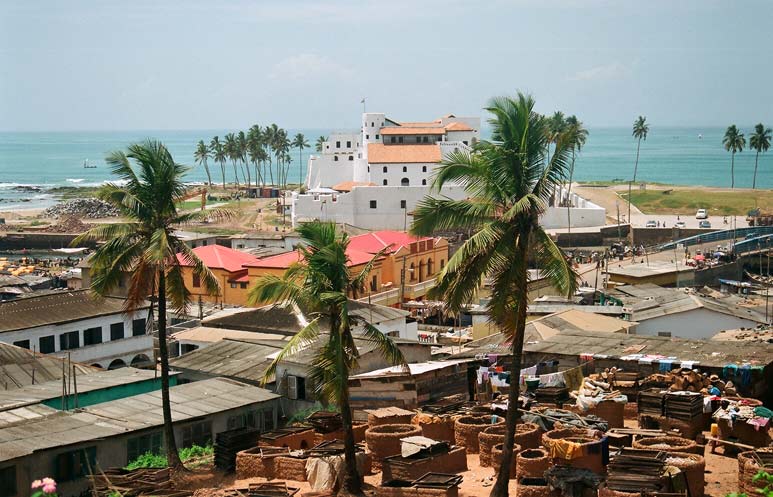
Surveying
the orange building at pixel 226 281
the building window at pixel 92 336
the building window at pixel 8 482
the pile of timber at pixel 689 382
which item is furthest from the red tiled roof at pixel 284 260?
the building window at pixel 8 482

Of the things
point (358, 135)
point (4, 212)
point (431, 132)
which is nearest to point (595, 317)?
point (431, 132)

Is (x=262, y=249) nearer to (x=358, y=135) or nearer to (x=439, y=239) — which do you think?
(x=439, y=239)

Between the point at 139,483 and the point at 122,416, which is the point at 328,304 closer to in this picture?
the point at 139,483

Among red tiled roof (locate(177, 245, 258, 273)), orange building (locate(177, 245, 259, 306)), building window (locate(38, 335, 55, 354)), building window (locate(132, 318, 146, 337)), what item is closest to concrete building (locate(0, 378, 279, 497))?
building window (locate(38, 335, 55, 354))

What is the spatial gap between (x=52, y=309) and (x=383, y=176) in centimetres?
5782

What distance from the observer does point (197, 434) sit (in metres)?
23.9

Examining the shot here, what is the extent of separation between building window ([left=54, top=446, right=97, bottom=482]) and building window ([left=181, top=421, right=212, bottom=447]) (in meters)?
2.70

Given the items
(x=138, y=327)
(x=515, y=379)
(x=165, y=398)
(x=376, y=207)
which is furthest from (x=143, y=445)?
(x=376, y=207)

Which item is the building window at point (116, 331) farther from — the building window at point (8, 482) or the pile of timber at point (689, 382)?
the pile of timber at point (689, 382)

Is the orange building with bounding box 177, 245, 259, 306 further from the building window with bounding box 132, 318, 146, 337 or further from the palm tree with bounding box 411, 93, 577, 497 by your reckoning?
the palm tree with bounding box 411, 93, 577, 497

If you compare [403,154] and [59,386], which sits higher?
[403,154]

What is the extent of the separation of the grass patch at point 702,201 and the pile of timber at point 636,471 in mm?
84790

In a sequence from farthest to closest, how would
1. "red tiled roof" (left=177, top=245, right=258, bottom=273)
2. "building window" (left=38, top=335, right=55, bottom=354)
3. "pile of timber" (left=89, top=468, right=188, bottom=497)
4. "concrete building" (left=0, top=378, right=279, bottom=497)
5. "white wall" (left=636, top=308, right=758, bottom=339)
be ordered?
1. "red tiled roof" (left=177, top=245, right=258, bottom=273)
2. "white wall" (left=636, top=308, right=758, bottom=339)
3. "building window" (left=38, top=335, right=55, bottom=354)
4. "concrete building" (left=0, top=378, right=279, bottom=497)
5. "pile of timber" (left=89, top=468, right=188, bottom=497)

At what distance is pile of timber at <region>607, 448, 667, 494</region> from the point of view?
16.4 meters
